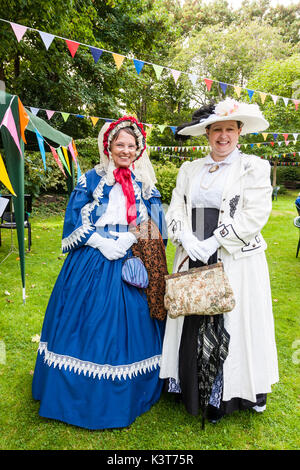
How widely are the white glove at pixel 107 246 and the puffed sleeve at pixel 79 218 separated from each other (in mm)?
39

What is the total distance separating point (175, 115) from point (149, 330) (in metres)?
19.1

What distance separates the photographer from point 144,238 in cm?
216

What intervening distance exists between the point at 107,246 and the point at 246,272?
0.85 meters

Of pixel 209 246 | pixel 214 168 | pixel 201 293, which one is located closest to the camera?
pixel 201 293

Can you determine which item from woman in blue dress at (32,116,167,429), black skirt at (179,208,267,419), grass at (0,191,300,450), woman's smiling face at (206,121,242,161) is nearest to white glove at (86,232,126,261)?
woman in blue dress at (32,116,167,429)

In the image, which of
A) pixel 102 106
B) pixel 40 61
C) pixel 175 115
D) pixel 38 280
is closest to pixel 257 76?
pixel 175 115

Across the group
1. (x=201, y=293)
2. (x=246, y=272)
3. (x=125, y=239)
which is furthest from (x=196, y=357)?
(x=125, y=239)

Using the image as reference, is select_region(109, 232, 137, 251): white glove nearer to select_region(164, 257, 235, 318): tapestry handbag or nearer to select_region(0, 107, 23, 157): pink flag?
select_region(164, 257, 235, 318): tapestry handbag

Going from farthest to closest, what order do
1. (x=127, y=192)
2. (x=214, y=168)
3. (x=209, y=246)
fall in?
(x=127, y=192) → (x=214, y=168) → (x=209, y=246)

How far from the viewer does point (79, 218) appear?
6.93 ft

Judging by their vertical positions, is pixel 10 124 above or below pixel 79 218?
above

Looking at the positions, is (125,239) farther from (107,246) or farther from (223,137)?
(223,137)

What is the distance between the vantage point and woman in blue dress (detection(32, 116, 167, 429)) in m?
1.95

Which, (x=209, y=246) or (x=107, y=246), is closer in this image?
(x=209, y=246)
